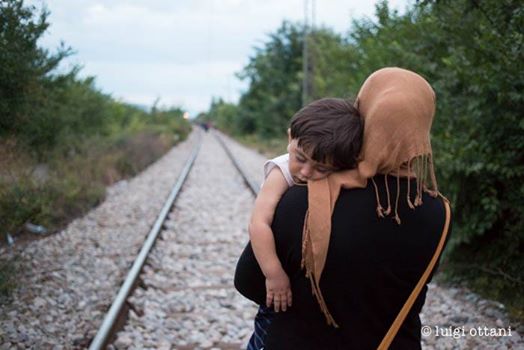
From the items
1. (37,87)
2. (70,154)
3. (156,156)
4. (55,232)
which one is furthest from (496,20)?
(156,156)

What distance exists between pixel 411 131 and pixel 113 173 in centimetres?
1386

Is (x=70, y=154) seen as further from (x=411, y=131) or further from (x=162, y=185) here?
(x=411, y=131)

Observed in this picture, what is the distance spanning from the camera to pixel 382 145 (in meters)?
1.58

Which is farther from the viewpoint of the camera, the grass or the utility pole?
the utility pole

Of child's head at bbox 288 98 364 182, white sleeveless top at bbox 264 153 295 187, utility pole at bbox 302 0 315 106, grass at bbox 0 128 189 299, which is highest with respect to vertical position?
utility pole at bbox 302 0 315 106

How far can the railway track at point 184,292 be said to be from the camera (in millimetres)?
4367

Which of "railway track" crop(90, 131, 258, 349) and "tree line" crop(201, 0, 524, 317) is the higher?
"tree line" crop(201, 0, 524, 317)

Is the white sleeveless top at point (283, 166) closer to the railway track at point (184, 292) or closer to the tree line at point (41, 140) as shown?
the railway track at point (184, 292)

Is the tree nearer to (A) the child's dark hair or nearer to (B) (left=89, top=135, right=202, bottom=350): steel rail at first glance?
(B) (left=89, top=135, right=202, bottom=350): steel rail

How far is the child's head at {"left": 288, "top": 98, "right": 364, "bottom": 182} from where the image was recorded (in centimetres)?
162

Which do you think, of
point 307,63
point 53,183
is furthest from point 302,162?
point 307,63

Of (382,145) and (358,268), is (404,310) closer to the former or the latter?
(358,268)

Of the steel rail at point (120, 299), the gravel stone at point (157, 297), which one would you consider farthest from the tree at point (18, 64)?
the steel rail at point (120, 299)

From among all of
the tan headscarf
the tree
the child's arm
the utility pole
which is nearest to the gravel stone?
the tree
